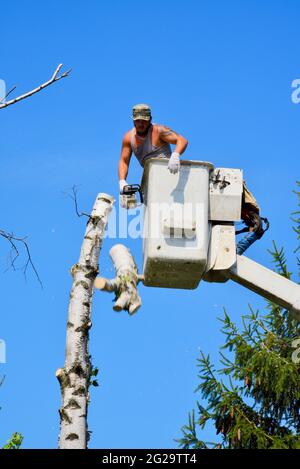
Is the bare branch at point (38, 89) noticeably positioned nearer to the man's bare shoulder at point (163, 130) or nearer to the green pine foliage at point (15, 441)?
the man's bare shoulder at point (163, 130)

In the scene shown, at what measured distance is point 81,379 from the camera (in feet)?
27.8

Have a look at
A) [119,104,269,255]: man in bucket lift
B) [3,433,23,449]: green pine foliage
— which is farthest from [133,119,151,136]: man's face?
[3,433,23,449]: green pine foliage

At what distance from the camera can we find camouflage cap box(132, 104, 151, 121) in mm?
9305

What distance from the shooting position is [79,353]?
854 centimetres

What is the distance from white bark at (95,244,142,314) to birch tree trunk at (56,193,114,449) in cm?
27

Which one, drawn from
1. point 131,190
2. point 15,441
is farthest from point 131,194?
point 15,441

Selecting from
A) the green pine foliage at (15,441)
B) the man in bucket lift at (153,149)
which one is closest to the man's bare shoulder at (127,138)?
the man in bucket lift at (153,149)

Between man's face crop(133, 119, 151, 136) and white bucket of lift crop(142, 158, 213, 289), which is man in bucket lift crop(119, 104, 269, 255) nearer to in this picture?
man's face crop(133, 119, 151, 136)

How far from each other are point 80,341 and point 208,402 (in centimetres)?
498

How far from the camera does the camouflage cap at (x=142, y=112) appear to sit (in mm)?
9305

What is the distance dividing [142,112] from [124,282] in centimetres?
160

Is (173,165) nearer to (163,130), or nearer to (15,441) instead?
(163,130)

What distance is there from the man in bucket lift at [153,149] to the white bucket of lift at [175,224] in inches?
17.0
